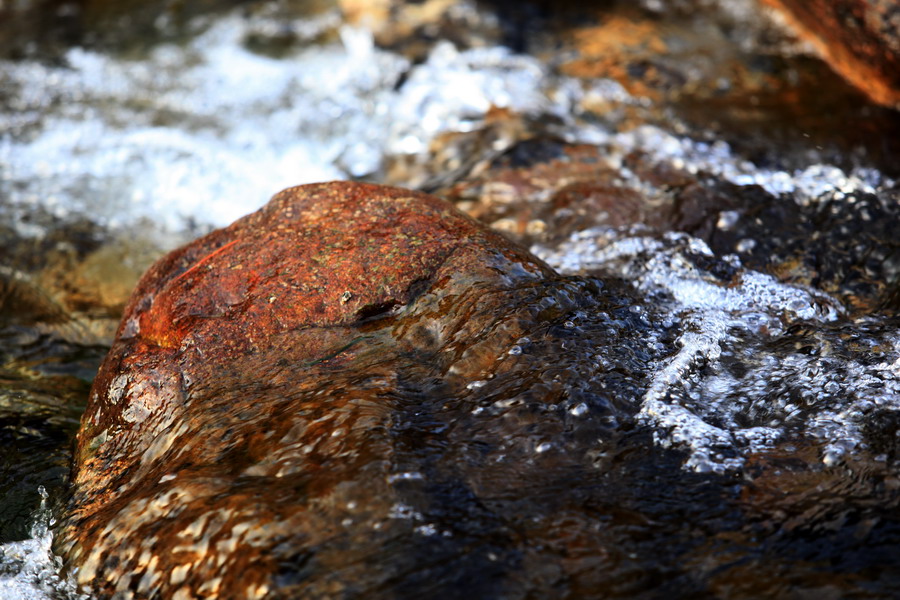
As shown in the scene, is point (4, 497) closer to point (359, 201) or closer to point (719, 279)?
point (359, 201)

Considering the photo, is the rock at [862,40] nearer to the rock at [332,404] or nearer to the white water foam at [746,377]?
the white water foam at [746,377]

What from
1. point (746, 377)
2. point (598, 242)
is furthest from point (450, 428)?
point (598, 242)

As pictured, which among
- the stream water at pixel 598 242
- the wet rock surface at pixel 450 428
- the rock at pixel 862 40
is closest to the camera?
the wet rock surface at pixel 450 428

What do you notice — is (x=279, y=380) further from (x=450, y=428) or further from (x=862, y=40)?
(x=862, y=40)

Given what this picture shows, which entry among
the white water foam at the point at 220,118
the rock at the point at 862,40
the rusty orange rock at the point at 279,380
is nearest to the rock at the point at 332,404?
the rusty orange rock at the point at 279,380

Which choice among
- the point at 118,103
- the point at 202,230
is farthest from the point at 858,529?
the point at 118,103

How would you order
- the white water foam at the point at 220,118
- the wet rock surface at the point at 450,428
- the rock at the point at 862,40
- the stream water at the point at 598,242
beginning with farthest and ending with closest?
the white water foam at the point at 220,118 → the rock at the point at 862,40 → the stream water at the point at 598,242 → the wet rock surface at the point at 450,428

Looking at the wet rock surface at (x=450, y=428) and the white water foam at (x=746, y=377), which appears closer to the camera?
the wet rock surface at (x=450, y=428)

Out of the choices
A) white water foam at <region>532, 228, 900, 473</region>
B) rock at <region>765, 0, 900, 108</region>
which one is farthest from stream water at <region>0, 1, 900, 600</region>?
rock at <region>765, 0, 900, 108</region>
